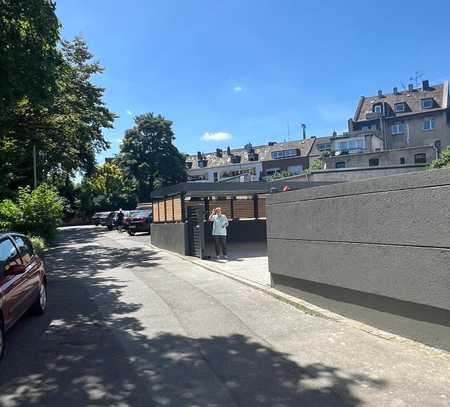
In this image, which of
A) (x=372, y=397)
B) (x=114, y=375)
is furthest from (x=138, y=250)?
(x=372, y=397)

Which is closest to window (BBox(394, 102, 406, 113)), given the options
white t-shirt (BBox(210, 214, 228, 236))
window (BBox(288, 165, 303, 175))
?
window (BBox(288, 165, 303, 175))

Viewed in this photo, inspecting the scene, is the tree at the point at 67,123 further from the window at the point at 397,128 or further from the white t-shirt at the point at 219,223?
the window at the point at 397,128

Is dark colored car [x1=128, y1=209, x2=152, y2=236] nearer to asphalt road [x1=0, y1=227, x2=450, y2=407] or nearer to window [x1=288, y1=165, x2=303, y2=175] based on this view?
asphalt road [x1=0, y1=227, x2=450, y2=407]

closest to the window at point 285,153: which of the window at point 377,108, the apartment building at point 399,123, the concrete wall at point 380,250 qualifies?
the apartment building at point 399,123

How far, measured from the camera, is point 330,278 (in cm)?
718

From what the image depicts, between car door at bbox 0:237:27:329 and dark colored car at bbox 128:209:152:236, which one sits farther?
dark colored car at bbox 128:209:152:236

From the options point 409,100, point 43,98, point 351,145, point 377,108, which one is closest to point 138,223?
point 43,98

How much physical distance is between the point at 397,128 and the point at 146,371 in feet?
214

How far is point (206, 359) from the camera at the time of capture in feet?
17.3

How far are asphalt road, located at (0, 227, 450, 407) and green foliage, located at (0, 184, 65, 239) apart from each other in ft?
42.4

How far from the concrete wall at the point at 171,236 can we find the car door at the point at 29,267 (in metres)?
8.65

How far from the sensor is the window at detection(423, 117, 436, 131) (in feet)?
201

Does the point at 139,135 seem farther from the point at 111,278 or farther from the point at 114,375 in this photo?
the point at 114,375

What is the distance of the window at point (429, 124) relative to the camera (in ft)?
201
